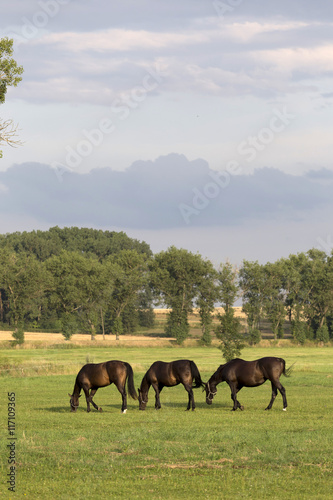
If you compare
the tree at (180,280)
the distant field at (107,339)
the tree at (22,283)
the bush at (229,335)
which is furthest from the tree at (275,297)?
the bush at (229,335)

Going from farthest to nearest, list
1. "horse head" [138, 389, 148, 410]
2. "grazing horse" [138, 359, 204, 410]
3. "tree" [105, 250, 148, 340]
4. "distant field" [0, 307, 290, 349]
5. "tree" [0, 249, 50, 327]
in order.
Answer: "tree" [105, 250, 148, 340] → "tree" [0, 249, 50, 327] → "distant field" [0, 307, 290, 349] → "horse head" [138, 389, 148, 410] → "grazing horse" [138, 359, 204, 410]

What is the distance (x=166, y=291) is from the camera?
119 m

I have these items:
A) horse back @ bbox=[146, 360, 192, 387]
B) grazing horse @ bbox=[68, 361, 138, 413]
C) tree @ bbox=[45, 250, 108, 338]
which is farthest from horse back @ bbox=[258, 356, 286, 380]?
tree @ bbox=[45, 250, 108, 338]

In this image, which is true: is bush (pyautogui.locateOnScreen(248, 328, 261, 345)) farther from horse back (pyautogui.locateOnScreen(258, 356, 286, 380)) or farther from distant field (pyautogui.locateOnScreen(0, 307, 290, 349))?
horse back (pyautogui.locateOnScreen(258, 356, 286, 380))

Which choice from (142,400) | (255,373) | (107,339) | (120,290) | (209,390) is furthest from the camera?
(120,290)

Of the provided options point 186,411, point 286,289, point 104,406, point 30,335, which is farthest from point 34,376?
point 286,289

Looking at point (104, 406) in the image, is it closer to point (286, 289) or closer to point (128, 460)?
point (128, 460)

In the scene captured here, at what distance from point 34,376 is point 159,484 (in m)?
31.0

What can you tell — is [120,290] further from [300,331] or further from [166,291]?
[300,331]

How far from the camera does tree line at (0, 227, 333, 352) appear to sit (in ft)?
367

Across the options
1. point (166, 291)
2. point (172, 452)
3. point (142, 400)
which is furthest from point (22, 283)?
point (172, 452)

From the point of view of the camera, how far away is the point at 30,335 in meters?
104

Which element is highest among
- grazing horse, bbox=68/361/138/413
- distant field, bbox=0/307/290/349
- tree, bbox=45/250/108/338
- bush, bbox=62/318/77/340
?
tree, bbox=45/250/108/338

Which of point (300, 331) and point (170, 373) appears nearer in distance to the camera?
point (170, 373)
